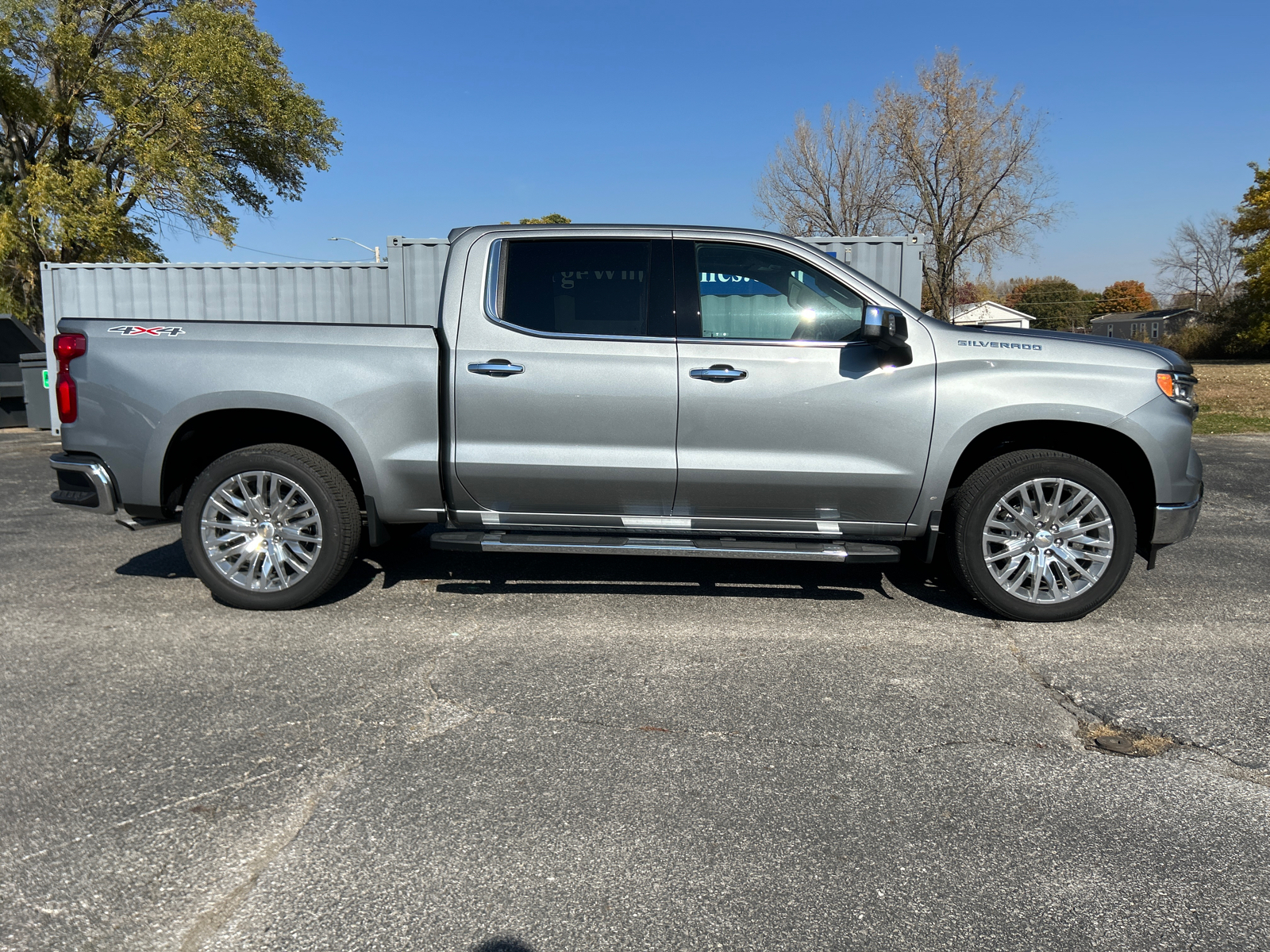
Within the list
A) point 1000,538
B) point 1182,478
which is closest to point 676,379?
point 1000,538

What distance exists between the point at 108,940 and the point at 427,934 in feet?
2.54

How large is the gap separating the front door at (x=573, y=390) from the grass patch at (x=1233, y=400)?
762 cm

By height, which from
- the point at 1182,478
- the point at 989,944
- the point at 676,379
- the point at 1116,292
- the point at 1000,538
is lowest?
the point at 989,944

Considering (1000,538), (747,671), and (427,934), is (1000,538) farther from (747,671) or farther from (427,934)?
(427,934)

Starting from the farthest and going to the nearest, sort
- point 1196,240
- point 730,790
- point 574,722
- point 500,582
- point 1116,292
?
point 1116,292 < point 1196,240 < point 500,582 < point 574,722 < point 730,790

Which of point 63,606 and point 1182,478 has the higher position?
point 1182,478

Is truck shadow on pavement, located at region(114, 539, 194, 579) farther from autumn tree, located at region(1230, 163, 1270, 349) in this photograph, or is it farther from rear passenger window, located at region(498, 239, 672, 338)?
autumn tree, located at region(1230, 163, 1270, 349)

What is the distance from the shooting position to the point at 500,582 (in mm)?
5562

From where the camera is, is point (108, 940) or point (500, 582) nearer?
point (108, 940)

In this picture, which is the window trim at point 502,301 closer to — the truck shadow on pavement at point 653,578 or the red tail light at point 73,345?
the truck shadow on pavement at point 653,578

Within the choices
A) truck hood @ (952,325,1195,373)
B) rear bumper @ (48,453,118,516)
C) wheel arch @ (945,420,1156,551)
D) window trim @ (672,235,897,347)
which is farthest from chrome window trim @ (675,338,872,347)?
rear bumper @ (48,453,118,516)

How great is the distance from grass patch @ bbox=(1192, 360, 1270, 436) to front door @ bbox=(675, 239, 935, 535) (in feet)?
22.3

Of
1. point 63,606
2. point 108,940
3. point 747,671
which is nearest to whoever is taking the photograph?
point 108,940

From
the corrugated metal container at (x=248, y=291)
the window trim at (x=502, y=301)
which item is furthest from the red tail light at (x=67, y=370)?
the corrugated metal container at (x=248, y=291)
